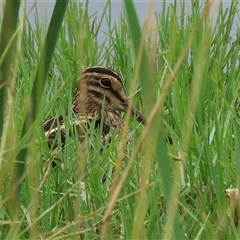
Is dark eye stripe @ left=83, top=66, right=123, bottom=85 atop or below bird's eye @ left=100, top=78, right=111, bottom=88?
atop

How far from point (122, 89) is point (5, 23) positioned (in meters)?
1.87

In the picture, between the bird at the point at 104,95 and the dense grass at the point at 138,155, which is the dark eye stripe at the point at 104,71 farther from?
the dense grass at the point at 138,155

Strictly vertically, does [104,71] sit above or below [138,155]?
above

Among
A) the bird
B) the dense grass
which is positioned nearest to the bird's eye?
the bird

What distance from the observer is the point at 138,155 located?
8.64ft

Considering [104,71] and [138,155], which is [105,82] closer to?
[104,71]

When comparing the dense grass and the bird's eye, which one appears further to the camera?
the bird's eye

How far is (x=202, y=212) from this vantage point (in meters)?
2.20

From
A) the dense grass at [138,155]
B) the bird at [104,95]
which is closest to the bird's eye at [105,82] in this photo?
the bird at [104,95]

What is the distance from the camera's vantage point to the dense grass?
1559 millimetres

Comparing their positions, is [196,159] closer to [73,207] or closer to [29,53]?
[73,207]

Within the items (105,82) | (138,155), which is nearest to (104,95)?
(105,82)

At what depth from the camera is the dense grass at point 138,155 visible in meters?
1.56

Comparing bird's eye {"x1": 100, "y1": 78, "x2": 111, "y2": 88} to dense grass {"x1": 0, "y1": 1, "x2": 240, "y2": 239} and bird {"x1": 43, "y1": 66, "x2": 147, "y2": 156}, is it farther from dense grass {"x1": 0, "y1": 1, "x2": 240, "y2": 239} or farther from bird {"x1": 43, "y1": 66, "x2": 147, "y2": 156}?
dense grass {"x1": 0, "y1": 1, "x2": 240, "y2": 239}
